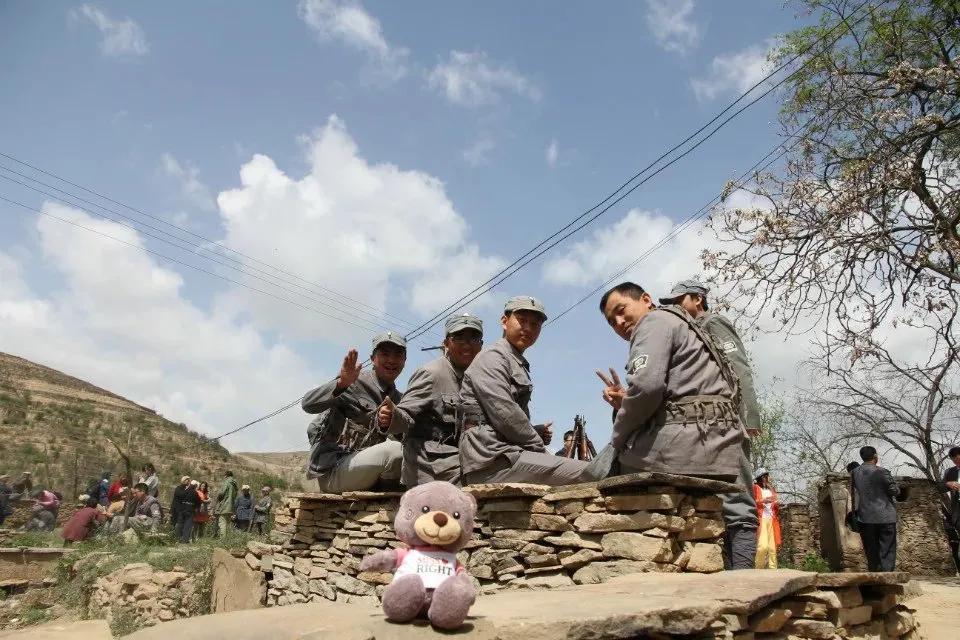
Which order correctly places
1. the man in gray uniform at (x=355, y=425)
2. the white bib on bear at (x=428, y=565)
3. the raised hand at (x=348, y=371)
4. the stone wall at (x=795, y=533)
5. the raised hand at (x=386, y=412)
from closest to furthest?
the white bib on bear at (x=428, y=565), the raised hand at (x=386, y=412), the raised hand at (x=348, y=371), the man in gray uniform at (x=355, y=425), the stone wall at (x=795, y=533)

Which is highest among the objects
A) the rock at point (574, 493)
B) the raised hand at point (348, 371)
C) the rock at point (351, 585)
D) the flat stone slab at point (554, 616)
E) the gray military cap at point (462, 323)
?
the gray military cap at point (462, 323)

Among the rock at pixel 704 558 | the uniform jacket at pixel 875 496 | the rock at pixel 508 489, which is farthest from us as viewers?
the uniform jacket at pixel 875 496

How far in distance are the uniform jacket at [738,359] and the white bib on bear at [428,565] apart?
246cm

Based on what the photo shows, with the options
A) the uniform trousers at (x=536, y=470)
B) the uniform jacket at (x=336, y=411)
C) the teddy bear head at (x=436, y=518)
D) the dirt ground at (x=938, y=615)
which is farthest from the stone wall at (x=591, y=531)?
the dirt ground at (x=938, y=615)

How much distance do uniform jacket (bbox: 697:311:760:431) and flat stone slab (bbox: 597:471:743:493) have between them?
0.72 meters

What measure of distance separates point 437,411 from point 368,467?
0.99m

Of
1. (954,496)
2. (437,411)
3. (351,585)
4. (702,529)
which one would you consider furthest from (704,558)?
(954,496)

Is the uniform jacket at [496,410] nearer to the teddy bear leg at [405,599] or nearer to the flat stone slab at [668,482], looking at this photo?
the flat stone slab at [668,482]

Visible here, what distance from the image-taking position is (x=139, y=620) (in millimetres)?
8742

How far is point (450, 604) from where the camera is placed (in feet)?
6.81

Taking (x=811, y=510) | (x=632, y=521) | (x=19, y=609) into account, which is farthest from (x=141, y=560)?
(x=811, y=510)

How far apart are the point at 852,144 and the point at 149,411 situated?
42861 mm

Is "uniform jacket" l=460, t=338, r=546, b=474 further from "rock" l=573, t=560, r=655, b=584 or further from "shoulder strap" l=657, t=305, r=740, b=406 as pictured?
"shoulder strap" l=657, t=305, r=740, b=406

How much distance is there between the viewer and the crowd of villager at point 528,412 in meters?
3.57
